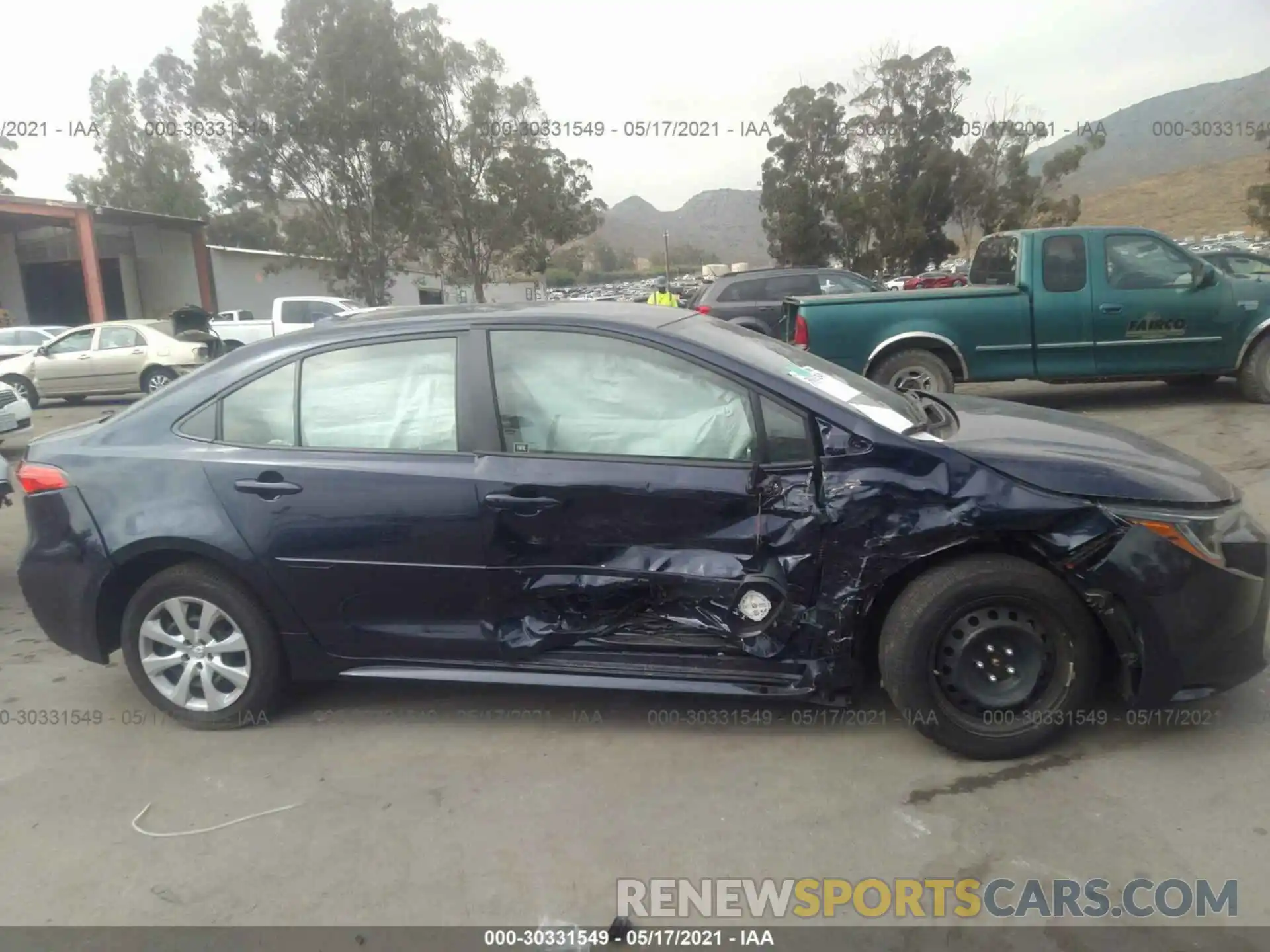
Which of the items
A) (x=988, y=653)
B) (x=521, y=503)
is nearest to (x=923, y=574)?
(x=988, y=653)

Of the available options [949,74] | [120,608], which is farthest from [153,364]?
[949,74]

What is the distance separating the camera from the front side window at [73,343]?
645 inches

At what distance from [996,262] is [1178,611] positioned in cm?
754

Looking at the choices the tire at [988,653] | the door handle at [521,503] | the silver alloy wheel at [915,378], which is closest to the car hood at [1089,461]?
the tire at [988,653]

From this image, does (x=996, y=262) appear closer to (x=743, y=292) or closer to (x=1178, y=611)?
(x=743, y=292)

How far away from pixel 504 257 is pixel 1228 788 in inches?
1351

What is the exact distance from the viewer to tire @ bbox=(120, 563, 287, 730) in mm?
3689

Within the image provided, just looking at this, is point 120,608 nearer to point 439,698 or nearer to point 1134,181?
point 439,698

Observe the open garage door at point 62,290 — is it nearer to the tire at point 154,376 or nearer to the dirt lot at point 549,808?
the tire at point 154,376

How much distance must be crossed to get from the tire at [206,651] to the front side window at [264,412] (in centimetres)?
55

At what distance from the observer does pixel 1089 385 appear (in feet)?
37.4

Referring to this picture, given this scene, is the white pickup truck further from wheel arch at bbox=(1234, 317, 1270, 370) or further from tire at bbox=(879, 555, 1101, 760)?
tire at bbox=(879, 555, 1101, 760)

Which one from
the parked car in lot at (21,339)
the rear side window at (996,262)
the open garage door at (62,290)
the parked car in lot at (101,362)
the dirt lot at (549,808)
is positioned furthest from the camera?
the open garage door at (62,290)

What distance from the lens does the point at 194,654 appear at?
3.76 meters
